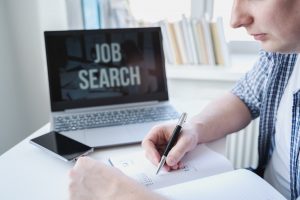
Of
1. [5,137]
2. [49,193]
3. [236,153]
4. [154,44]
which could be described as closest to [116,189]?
[49,193]

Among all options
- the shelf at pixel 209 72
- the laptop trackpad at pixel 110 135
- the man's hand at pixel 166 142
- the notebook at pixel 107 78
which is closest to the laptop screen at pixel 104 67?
the notebook at pixel 107 78

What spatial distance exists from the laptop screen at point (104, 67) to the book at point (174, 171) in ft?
1.02

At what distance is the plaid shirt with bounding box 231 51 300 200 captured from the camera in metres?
0.70

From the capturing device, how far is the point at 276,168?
802 millimetres

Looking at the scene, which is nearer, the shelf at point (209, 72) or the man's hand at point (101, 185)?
the man's hand at point (101, 185)

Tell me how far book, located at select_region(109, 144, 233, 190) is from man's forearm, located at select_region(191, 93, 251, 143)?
0.08 metres

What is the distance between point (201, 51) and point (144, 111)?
60 centimetres

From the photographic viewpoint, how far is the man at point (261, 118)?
0.53 metres

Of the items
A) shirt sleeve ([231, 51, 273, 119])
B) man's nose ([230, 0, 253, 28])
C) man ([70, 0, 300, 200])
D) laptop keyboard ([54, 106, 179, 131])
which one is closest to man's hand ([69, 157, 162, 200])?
man ([70, 0, 300, 200])

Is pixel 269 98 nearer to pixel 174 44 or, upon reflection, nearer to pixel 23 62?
pixel 174 44

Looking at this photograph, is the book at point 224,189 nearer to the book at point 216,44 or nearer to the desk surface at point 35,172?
the desk surface at point 35,172

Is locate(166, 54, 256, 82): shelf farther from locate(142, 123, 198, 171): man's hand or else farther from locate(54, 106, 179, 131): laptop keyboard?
locate(142, 123, 198, 171): man's hand

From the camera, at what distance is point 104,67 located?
95 cm

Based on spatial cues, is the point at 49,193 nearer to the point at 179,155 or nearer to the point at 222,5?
the point at 179,155
